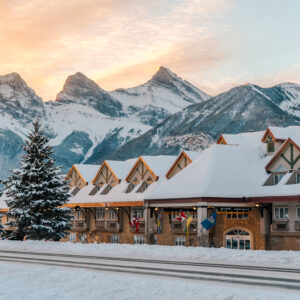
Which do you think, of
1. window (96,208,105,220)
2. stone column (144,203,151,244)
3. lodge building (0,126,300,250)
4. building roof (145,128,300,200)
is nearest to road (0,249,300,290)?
lodge building (0,126,300,250)

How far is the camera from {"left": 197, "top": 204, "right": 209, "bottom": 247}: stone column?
39.5 meters

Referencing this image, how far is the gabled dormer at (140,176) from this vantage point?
187 ft

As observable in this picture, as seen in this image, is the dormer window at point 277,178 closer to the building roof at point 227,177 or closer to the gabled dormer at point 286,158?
the gabled dormer at point 286,158

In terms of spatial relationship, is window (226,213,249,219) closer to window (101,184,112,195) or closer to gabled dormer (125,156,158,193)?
gabled dormer (125,156,158,193)

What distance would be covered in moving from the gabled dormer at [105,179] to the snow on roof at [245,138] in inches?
610

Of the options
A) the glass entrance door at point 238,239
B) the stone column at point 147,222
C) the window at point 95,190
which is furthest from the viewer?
the window at point 95,190

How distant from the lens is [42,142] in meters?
49.9

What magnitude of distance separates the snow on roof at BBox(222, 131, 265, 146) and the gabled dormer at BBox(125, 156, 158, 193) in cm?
876

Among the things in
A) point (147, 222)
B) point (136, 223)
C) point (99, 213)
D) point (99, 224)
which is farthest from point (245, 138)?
point (99, 213)

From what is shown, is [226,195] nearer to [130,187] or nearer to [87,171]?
[130,187]

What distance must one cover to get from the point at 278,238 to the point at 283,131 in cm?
910

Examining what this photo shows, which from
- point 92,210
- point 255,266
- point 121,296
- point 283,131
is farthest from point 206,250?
point 92,210

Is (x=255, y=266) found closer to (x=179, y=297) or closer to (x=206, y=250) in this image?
(x=206, y=250)

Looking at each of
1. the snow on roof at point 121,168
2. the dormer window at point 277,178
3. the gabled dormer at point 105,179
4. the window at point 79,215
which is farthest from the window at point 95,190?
the dormer window at point 277,178
